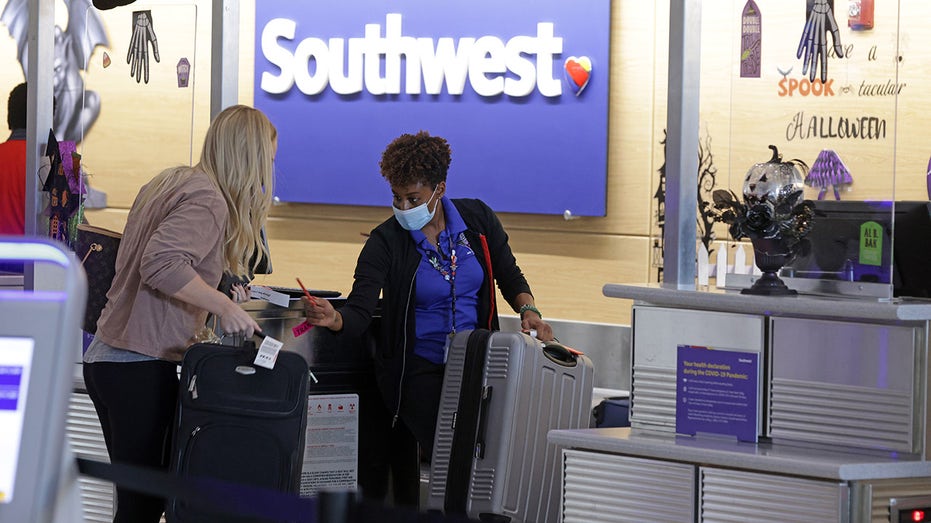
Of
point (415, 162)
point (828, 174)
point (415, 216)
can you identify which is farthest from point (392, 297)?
point (828, 174)

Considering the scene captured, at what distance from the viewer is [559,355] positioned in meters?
4.37

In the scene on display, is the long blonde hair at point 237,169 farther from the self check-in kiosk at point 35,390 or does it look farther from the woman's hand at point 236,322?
the self check-in kiosk at point 35,390

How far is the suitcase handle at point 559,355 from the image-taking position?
14.1 ft

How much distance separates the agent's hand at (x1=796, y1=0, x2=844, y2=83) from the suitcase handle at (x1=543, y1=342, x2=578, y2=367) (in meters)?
1.21

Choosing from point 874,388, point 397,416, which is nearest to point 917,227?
point 874,388

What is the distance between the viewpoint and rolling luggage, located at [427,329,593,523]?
4.16 metres

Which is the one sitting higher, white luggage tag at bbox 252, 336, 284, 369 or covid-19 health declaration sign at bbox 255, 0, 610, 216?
covid-19 health declaration sign at bbox 255, 0, 610, 216

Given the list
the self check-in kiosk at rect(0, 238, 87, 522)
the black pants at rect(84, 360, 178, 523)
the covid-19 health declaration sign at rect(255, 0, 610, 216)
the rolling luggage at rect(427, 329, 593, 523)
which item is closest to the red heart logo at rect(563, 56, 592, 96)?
the covid-19 health declaration sign at rect(255, 0, 610, 216)

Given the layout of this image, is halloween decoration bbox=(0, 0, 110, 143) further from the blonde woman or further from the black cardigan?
the blonde woman

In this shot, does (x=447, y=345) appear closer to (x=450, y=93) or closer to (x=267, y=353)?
(x=267, y=353)

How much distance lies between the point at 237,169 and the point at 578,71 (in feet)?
9.01

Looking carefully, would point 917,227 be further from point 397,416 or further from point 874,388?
point 397,416

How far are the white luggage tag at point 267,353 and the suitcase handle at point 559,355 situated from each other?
97 centimetres

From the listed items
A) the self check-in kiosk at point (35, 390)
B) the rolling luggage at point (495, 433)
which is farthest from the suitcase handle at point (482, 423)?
the self check-in kiosk at point (35, 390)
